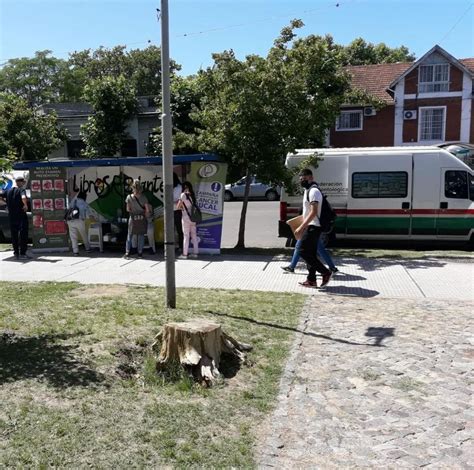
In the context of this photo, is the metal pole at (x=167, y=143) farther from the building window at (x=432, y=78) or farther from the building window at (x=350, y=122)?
the building window at (x=432, y=78)

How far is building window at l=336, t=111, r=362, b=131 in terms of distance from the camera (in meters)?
31.3

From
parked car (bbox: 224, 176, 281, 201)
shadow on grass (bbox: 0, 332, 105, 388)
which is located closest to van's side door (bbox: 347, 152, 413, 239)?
shadow on grass (bbox: 0, 332, 105, 388)

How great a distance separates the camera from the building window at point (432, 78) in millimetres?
30094

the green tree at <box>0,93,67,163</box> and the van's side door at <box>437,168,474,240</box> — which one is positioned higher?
the green tree at <box>0,93,67,163</box>

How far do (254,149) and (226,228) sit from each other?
6.51 meters

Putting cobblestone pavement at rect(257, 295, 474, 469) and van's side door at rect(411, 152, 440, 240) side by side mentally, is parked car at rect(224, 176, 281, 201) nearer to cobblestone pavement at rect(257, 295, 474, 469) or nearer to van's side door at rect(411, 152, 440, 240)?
van's side door at rect(411, 152, 440, 240)

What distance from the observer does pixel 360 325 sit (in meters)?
6.29

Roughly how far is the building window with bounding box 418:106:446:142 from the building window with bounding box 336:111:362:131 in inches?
135

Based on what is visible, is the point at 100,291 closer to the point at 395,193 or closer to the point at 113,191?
the point at 113,191

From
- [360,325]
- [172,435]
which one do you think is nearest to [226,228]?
[360,325]

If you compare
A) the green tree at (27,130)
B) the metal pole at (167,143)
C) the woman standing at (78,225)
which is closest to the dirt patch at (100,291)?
the metal pole at (167,143)

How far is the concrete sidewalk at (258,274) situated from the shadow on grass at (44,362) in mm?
3348

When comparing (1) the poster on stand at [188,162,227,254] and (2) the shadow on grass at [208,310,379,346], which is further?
(1) the poster on stand at [188,162,227,254]

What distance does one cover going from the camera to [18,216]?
1117cm
